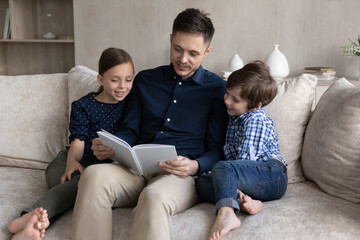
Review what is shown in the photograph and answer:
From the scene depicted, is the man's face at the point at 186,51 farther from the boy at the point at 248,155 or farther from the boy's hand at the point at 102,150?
the boy's hand at the point at 102,150

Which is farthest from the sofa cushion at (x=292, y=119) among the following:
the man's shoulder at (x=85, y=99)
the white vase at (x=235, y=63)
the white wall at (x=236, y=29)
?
the white wall at (x=236, y=29)

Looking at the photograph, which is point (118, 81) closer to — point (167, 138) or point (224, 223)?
point (167, 138)

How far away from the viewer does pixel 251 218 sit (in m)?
1.47

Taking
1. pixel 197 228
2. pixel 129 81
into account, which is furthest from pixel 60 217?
pixel 129 81

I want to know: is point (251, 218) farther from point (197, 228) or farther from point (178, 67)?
point (178, 67)

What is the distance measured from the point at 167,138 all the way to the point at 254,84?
433 mm

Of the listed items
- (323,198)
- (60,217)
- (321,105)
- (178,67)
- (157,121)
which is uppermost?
(178,67)

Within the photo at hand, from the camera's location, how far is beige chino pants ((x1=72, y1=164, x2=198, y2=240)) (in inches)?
55.0

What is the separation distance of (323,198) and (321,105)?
40 cm

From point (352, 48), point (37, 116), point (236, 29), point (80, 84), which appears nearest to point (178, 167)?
point (80, 84)

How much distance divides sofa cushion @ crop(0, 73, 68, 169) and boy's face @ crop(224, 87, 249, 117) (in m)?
0.86

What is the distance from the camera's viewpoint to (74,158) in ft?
6.02

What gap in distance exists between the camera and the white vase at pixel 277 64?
319cm

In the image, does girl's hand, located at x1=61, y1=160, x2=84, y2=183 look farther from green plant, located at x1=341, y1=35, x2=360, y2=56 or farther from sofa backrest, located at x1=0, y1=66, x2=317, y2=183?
green plant, located at x1=341, y1=35, x2=360, y2=56
